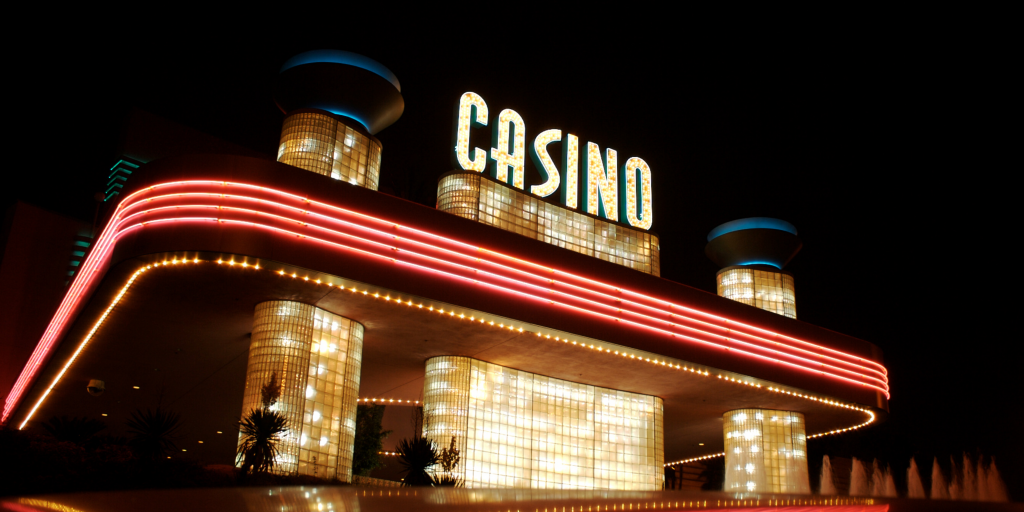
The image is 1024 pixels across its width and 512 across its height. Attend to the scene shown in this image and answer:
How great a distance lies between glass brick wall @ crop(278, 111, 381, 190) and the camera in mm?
25453

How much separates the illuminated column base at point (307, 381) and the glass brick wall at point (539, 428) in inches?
171

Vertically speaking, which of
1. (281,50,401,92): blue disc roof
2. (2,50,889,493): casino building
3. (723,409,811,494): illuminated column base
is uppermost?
(281,50,401,92): blue disc roof

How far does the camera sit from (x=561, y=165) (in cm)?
3241

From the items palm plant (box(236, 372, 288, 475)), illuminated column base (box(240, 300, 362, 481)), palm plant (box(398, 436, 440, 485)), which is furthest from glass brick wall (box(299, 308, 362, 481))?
→ palm plant (box(398, 436, 440, 485))

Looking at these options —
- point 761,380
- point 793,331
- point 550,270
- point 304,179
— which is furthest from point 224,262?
point 793,331

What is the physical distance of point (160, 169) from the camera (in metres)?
21.6

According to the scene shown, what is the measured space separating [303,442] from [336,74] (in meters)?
12.1

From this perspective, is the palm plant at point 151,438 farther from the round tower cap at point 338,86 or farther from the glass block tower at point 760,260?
the glass block tower at point 760,260

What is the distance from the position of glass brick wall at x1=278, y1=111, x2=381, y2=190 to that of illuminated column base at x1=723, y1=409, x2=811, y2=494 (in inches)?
804

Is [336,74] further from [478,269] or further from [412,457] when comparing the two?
[412,457]

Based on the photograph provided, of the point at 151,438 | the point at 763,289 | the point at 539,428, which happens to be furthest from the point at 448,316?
the point at 763,289

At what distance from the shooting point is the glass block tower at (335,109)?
25.7 m

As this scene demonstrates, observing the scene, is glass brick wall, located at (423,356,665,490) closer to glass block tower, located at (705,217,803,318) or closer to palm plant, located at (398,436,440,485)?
palm plant, located at (398,436,440,485)

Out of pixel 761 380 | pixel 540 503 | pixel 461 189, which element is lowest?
pixel 540 503
